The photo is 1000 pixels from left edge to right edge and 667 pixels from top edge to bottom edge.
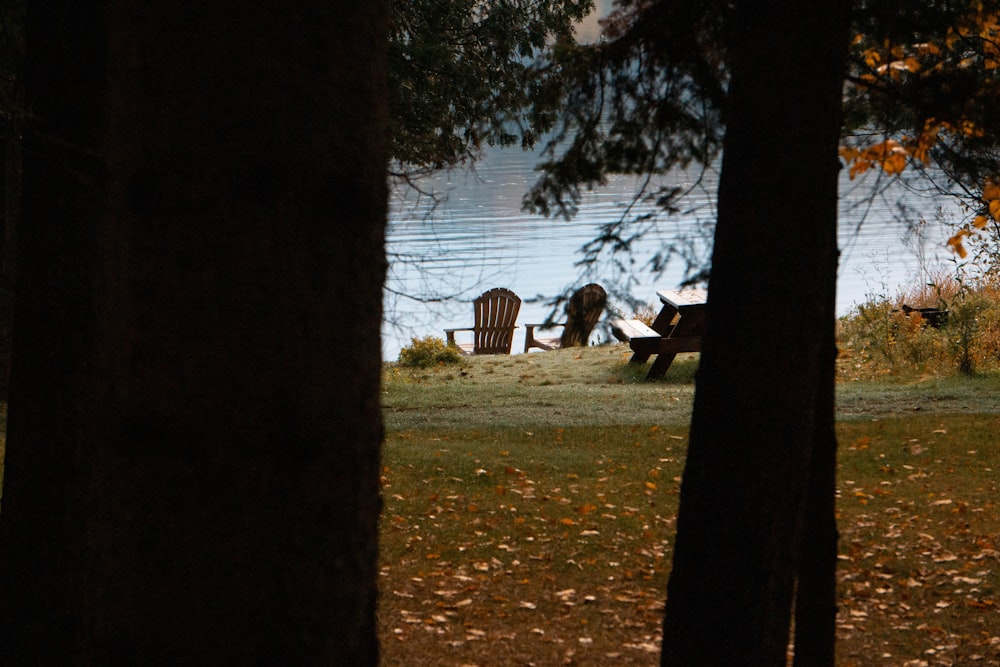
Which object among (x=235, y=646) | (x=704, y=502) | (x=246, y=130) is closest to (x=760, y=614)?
(x=704, y=502)

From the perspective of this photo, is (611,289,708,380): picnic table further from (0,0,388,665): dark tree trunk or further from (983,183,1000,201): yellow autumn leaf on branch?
(0,0,388,665): dark tree trunk

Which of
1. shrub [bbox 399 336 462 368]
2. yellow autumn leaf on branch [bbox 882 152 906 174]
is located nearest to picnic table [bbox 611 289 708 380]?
shrub [bbox 399 336 462 368]

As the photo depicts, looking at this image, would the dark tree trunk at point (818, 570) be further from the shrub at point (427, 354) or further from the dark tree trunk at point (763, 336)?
the shrub at point (427, 354)

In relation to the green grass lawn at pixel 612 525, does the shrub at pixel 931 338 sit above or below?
above

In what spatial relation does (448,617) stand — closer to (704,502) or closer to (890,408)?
(704,502)

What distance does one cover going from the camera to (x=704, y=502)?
2875 mm

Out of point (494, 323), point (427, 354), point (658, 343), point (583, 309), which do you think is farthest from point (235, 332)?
point (494, 323)

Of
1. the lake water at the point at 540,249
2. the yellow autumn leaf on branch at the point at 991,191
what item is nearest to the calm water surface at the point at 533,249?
the lake water at the point at 540,249

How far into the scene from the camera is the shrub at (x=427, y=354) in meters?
14.4

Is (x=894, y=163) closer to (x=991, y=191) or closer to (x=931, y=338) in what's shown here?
(x=991, y=191)

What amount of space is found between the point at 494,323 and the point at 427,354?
3.02 metres

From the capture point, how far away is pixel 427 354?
47.4 ft

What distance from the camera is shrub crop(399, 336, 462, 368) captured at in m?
14.4

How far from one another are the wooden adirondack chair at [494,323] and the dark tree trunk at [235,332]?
15.3 meters
